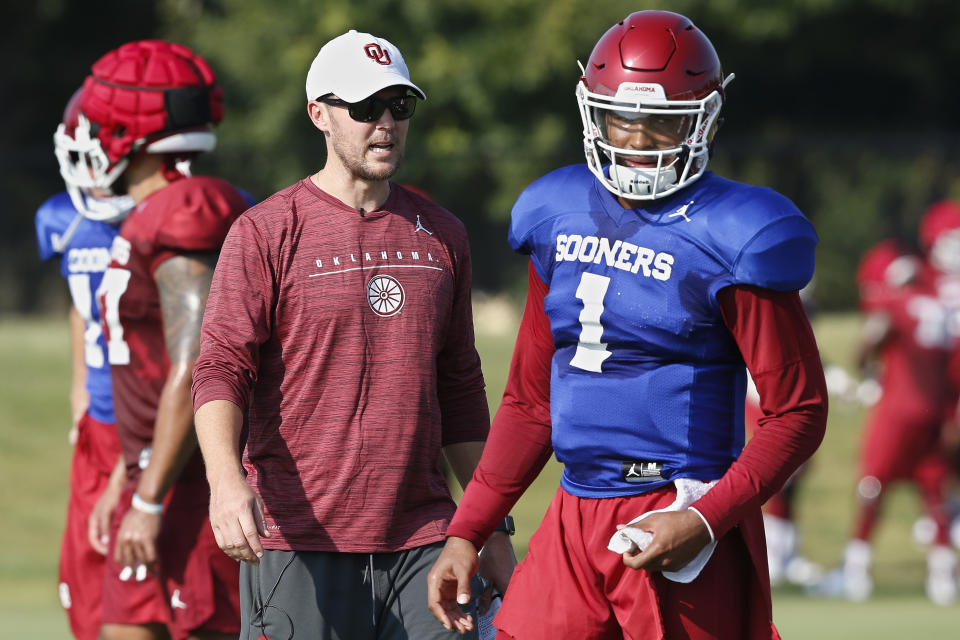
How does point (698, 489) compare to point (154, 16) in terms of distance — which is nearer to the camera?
point (698, 489)

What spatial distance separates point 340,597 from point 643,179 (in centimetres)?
134

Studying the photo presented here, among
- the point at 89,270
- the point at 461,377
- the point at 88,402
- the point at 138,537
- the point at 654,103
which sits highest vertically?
the point at 654,103

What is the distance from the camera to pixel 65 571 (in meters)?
5.45

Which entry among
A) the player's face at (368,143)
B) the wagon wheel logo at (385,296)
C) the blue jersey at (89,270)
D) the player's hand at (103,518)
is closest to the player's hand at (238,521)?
the wagon wheel logo at (385,296)

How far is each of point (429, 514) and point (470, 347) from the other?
481 mm

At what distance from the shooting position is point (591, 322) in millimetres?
3318

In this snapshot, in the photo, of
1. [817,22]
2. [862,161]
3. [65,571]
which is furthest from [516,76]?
[65,571]

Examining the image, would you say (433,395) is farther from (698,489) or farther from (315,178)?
(698,489)

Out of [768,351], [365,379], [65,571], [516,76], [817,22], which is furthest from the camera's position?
[817,22]

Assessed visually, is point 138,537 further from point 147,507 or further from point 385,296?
point 385,296

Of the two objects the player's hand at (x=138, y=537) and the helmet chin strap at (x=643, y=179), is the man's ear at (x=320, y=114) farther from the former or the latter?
the player's hand at (x=138, y=537)

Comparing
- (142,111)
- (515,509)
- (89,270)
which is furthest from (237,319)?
(515,509)

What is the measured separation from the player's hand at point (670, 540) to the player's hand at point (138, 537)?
1.89 m

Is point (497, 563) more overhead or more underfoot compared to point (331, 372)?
more underfoot
